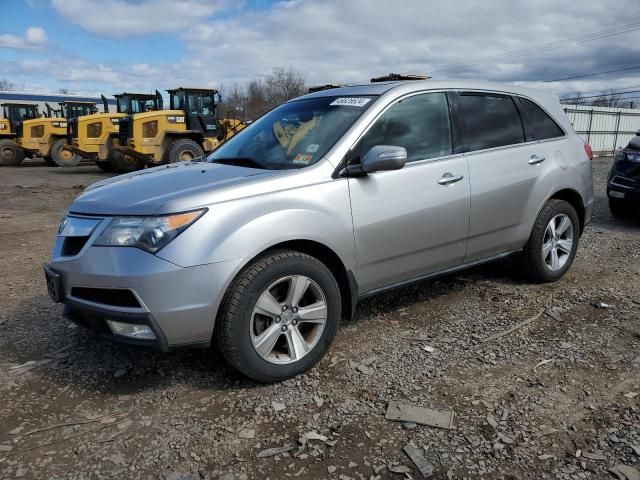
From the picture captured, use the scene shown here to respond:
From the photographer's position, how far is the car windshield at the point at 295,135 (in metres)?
3.39

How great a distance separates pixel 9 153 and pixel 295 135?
22.8 metres

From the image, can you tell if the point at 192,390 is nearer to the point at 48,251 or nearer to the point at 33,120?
the point at 48,251

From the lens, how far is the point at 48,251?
633 cm

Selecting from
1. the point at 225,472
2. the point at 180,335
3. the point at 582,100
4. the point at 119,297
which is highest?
the point at 582,100

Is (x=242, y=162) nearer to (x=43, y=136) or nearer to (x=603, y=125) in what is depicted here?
(x=43, y=136)

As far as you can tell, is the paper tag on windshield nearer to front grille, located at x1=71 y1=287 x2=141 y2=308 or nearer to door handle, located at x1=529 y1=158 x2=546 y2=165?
door handle, located at x1=529 y1=158 x2=546 y2=165

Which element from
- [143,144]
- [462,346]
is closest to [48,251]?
[462,346]

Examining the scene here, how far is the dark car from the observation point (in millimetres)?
7164

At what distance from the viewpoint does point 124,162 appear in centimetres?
1769

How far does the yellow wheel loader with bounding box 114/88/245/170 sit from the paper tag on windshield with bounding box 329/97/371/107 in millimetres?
12311

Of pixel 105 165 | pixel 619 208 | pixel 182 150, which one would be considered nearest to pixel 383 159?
pixel 619 208

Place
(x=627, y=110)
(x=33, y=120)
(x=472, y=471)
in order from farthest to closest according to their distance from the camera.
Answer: (x=627, y=110) → (x=33, y=120) → (x=472, y=471)

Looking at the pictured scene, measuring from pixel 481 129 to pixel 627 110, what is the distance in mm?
29570

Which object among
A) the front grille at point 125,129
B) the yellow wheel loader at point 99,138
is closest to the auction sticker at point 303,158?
the front grille at point 125,129
